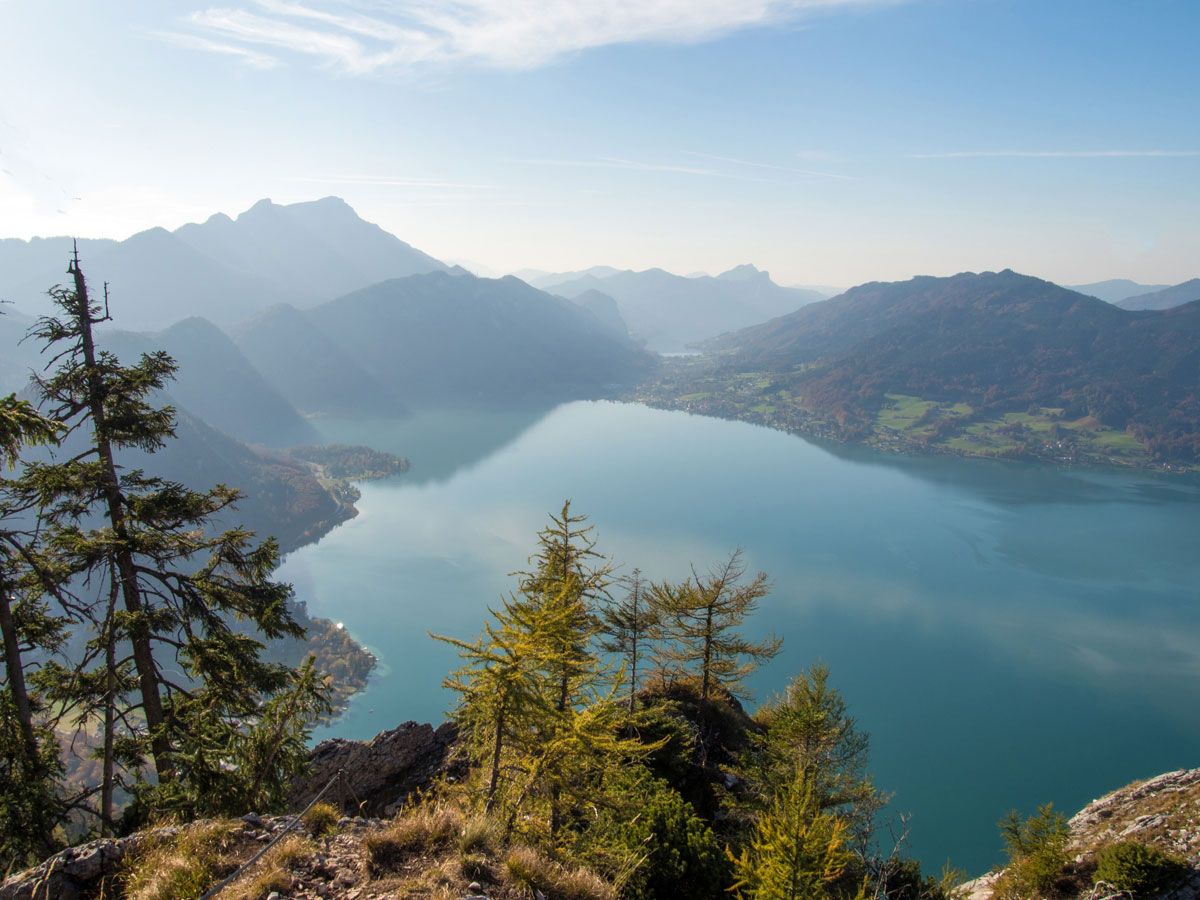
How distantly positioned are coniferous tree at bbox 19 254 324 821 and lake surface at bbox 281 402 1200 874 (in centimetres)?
1377

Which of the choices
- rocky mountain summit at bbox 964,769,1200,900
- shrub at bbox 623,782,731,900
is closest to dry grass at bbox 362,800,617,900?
shrub at bbox 623,782,731,900

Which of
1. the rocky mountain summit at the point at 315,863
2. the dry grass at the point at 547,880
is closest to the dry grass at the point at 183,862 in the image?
the rocky mountain summit at the point at 315,863

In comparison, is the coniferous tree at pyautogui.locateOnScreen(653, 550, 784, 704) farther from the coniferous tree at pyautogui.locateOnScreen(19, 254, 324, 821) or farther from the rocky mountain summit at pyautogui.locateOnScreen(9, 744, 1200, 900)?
the rocky mountain summit at pyautogui.locateOnScreen(9, 744, 1200, 900)

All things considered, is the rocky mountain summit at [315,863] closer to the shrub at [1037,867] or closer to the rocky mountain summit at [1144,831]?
the rocky mountain summit at [1144,831]

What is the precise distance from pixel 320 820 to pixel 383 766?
8.22 metres

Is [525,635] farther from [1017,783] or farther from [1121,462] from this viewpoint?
[1121,462]

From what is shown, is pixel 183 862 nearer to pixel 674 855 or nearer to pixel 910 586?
pixel 674 855

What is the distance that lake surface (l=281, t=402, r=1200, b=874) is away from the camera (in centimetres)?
4716

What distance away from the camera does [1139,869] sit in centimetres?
1226

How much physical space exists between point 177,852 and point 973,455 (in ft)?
556

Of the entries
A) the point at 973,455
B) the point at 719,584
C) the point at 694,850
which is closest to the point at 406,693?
the point at 719,584

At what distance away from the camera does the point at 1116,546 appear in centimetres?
8881

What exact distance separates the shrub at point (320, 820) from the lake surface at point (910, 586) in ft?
49.5

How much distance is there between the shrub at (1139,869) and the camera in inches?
478
